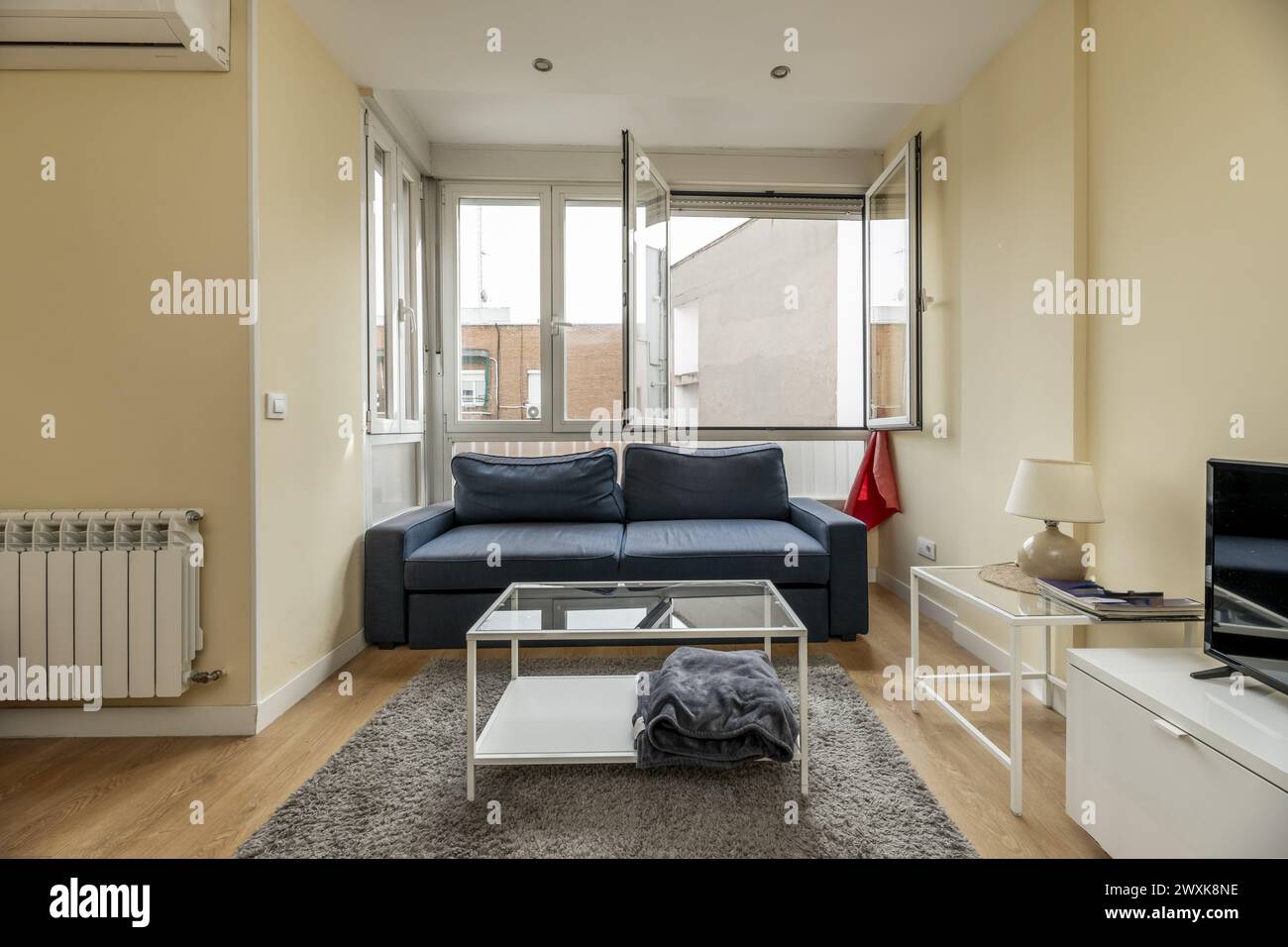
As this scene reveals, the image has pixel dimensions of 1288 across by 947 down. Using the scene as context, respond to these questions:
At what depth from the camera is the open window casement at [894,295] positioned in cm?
298

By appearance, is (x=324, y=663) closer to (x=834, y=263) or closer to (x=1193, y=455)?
(x=1193, y=455)

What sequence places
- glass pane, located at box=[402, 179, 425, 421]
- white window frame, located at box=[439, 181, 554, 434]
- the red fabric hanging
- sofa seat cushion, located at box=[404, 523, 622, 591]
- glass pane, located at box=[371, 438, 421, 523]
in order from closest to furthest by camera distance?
sofa seat cushion, located at box=[404, 523, 622, 591] < glass pane, located at box=[371, 438, 421, 523] < glass pane, located at box=[402, 179, 425, 421] < the red fabric hanging < white window frame, located at box=[439, 181, 554, 434]

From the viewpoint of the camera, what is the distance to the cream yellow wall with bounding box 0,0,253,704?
6.15ft

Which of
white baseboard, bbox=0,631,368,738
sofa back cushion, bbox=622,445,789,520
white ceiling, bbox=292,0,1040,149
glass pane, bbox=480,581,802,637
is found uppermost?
white ceiling, bbox=292,0,1040,149

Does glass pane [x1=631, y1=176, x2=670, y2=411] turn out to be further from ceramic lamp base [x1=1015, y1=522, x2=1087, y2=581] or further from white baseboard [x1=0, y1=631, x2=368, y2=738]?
white baseboard [x1=0, y1=631, x2=368, y2=738]

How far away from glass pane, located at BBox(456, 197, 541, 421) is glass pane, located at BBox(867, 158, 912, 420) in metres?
2.00

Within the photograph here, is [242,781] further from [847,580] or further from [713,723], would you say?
[847,580]

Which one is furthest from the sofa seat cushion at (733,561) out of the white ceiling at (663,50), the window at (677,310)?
the white ceiling at (663,50)

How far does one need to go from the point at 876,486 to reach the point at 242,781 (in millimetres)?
3226

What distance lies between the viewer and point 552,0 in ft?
6.95

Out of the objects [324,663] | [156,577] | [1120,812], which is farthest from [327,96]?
[1120,812]

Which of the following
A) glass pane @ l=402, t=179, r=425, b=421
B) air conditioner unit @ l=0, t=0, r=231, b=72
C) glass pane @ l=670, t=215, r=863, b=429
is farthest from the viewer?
glass pane @ l=670, t=215, r=863, b=429

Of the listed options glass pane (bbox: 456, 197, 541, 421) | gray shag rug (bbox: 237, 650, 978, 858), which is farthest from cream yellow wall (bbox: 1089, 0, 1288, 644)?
glass pane (bbox: 456, 197, 541, 421)
